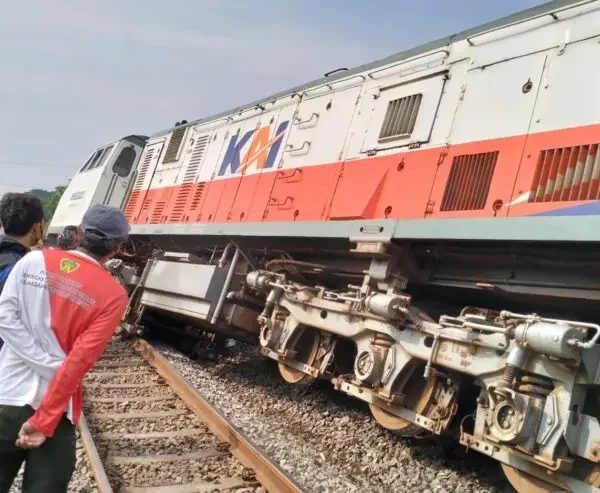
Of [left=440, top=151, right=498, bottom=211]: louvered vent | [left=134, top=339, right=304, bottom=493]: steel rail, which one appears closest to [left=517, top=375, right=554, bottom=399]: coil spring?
[left=440, top=151, right=498, bottom=211]: louvered vent

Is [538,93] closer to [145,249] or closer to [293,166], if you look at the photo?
[293,166]

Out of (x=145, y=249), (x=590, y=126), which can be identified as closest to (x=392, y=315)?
(x=590, y=126)

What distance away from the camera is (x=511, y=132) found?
4.45 m

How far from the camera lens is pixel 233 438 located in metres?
5.01

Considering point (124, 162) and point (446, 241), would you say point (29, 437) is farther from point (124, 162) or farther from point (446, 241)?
point (124, 162)

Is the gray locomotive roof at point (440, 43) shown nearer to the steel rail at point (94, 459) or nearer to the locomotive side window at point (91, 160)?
the steel rail at point (94, 459)

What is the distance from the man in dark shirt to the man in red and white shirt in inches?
24.6

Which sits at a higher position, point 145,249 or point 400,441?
point 145,249

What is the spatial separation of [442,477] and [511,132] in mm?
2784

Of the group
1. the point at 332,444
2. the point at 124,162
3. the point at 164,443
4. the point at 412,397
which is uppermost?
the point at 124,162

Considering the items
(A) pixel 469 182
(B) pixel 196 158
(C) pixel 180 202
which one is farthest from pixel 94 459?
(B) pixel 196 158

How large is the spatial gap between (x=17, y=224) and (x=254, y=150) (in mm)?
4983

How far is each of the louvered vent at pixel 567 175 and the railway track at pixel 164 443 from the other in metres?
2.66

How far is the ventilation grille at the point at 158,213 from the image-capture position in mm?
10250
